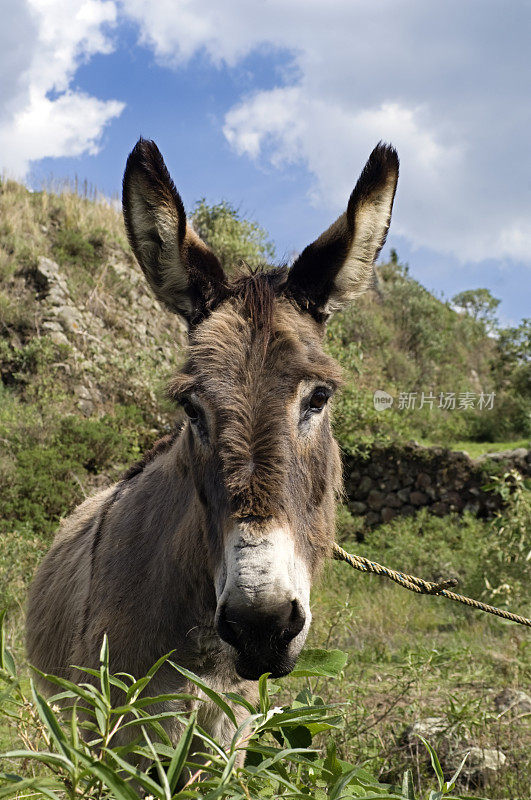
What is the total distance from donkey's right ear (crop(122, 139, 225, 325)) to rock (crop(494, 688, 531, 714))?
326cm

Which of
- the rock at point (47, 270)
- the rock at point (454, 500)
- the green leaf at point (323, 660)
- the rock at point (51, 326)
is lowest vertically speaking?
the rock at point (454, 500)

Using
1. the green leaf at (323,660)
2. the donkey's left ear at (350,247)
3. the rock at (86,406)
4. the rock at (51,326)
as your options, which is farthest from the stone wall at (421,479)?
the green leaf at (323,660)

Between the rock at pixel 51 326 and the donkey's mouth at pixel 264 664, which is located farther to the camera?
the rock at pixel 51 326

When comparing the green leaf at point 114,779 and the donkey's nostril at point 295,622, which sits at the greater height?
the green leaf at point 114,779

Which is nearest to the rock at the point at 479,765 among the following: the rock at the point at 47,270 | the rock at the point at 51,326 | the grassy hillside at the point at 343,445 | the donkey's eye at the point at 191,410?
the grassy hillside at the point at 343,445

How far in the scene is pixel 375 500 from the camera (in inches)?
554

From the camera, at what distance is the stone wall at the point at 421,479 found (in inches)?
514

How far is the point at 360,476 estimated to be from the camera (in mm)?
14398

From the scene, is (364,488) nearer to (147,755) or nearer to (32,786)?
(147,755)

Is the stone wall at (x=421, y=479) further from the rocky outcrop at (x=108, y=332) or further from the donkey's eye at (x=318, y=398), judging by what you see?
the donkey's eye at (x=318, y=398)

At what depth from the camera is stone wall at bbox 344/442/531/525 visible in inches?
514

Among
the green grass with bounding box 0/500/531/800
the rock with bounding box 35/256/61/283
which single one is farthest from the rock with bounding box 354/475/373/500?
the rock with bounding box 35/256/61/283

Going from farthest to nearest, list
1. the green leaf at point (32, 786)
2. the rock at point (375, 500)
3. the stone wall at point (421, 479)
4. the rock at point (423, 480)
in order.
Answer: the rock at point (375, 500), the rock at point (423, 480), the stone wall at point (421, 479), the green leaf at point (32, 786)

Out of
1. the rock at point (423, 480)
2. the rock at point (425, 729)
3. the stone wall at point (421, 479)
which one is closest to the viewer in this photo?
the rock at point (425, 729)
